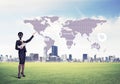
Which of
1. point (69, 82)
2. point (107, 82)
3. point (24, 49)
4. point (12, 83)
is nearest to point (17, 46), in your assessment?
point (24, 49)

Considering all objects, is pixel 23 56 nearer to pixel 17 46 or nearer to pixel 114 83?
pixel 17 46

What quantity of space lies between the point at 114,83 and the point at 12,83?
17.3 feet

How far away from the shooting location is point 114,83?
1798cm

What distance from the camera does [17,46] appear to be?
19719 mm

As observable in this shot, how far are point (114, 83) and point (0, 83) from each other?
593cm

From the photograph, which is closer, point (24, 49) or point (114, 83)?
point (114, 83)

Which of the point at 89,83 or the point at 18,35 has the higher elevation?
the point at 18,35

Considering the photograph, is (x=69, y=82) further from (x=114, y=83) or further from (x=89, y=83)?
(x=114, y=83)

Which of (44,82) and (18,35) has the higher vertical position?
(18,35)

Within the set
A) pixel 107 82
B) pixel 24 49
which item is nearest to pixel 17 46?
pixel 24 49

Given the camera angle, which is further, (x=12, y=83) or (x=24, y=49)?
(x=24, y=49)

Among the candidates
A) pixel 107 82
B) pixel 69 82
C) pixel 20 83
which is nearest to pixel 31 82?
pixel 20 83

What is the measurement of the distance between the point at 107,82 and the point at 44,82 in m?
3.33

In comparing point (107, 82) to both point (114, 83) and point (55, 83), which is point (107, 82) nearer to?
point (114, 83)
